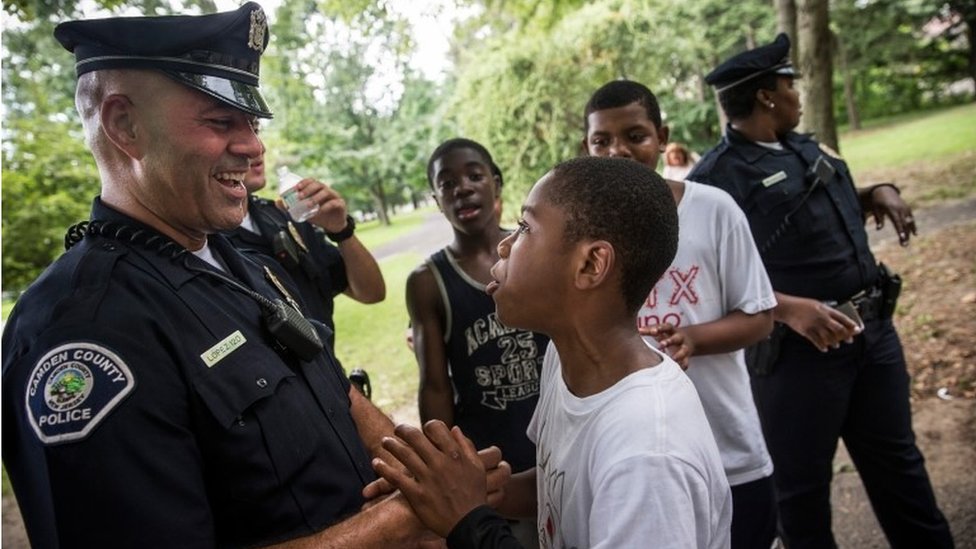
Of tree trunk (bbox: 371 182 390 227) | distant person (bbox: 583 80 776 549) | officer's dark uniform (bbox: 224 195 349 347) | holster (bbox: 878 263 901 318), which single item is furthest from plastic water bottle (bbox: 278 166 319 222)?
tree trunk (bbox: 371 182 390 227)

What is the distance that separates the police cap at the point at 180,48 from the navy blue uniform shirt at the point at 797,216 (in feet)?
6.97

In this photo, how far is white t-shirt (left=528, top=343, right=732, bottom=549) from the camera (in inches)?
47.9

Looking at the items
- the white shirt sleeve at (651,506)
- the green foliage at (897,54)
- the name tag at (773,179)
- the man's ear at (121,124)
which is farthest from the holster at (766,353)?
the green foliage at (897,54)

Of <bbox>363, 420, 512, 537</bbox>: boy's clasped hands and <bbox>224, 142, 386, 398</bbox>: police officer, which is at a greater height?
<bbox>224, 142, 386, 398</bbox>: police officer

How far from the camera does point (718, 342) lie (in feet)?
7.63

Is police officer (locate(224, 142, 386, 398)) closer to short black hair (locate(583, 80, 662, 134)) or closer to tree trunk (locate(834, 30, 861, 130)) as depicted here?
short black hair (locate(583, 80, 662, 134))

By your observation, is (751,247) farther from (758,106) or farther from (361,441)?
(361,441)

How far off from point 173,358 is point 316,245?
1878 millimetres

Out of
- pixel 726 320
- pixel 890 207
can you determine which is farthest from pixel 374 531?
pixel 890 207

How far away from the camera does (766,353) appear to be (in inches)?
118

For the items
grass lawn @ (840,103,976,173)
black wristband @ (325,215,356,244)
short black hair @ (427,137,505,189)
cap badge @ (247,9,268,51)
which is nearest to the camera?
cap badge @ (247,9,268,51)

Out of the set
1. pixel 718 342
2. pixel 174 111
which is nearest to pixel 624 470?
pixel 718 342

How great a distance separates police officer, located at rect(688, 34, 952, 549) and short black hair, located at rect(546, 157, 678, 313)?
147cm

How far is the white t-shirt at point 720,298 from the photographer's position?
93.1 inches
